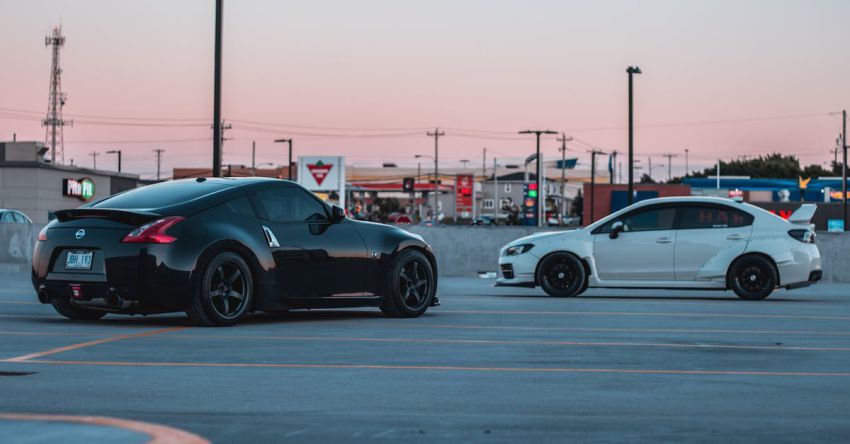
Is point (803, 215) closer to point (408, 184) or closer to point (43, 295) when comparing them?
point (43, 295)

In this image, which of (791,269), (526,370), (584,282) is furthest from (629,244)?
(526,370)

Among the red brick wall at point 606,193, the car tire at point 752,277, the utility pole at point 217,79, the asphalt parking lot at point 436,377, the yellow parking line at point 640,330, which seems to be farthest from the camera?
the red brick wall at point 606,193

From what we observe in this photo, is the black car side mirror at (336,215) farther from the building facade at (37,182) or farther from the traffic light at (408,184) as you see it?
the traffic light at (408,184)

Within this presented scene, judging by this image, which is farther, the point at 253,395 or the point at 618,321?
the point at 618,321

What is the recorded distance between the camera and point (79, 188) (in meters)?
75.8

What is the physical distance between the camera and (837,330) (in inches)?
470

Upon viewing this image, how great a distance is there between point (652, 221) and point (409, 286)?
6141mm

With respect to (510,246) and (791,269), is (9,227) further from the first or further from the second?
(791,269)

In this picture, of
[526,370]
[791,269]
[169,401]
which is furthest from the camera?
[791,269]

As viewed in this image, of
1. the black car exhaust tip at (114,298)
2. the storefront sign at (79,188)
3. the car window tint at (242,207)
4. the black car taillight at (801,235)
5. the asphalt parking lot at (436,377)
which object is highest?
the storefront sign at (79,188)

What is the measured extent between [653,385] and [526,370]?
987 millimetres

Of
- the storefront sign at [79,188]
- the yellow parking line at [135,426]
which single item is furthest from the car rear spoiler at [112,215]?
the storefront sign at [79,188]

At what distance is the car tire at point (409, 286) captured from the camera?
1304cm

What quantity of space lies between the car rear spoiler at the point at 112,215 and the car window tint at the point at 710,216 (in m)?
9.22
